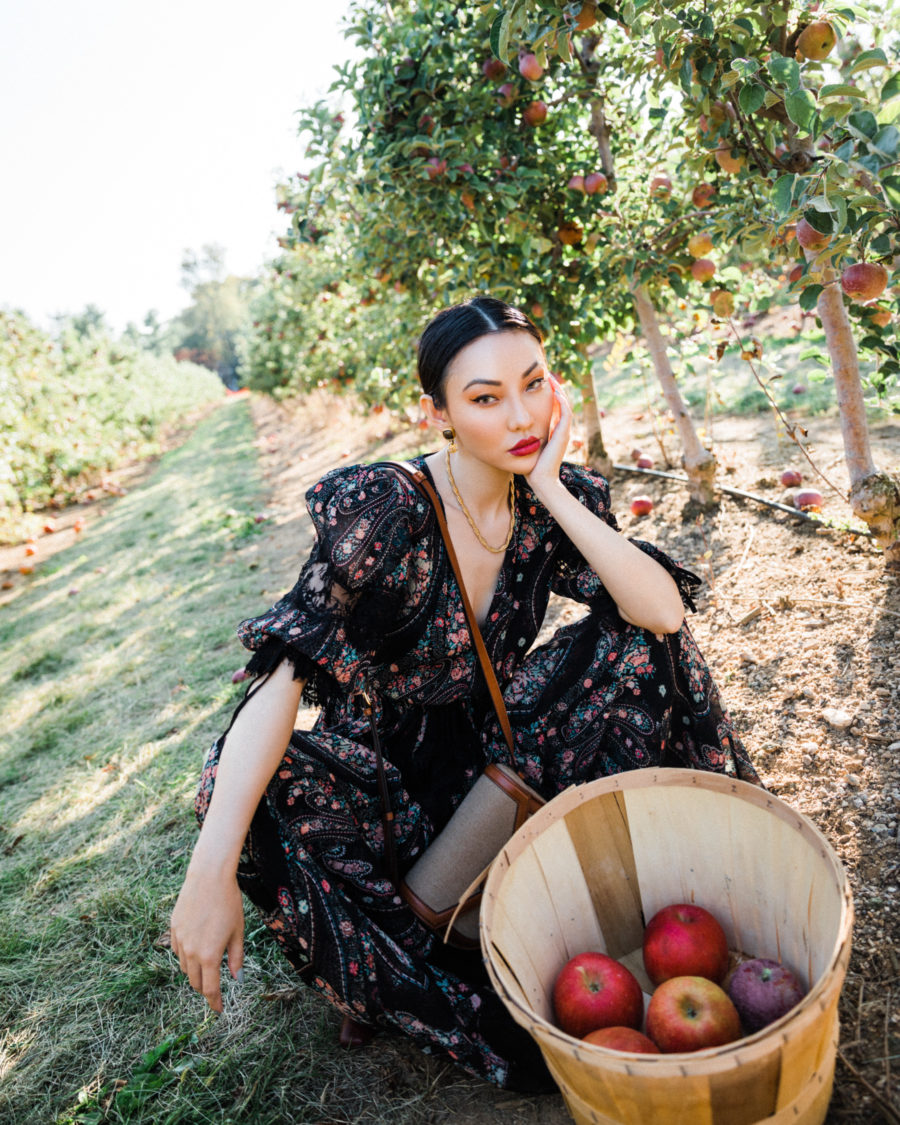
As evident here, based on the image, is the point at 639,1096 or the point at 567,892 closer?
the point at 639,1096

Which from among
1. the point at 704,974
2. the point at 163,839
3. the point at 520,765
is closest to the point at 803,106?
the point at 520,765

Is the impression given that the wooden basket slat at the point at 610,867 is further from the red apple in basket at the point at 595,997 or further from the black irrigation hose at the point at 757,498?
the black irrigation hose at the point at 757,498

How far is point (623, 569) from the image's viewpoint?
152 cm

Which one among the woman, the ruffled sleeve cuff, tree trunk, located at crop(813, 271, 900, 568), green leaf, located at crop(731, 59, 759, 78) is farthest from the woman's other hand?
tree trunk, located at crop(813, 271, 900, 568)

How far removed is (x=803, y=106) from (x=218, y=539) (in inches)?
236

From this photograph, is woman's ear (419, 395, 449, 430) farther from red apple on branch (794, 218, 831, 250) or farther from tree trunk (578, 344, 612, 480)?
tree trunk (578, 344, 612, 480)

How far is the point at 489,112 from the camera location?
3.11 m

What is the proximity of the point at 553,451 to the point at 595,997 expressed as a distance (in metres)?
0.99

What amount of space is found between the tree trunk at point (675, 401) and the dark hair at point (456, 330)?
1881 millimetres

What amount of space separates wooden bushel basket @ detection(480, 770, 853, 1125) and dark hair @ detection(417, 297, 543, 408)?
885 millimetres

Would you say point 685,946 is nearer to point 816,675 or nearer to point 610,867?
point 610,867

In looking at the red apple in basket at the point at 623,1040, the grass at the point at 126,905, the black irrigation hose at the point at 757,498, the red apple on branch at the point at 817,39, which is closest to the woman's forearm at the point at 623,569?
the red apple in basket at the point at 623,1040

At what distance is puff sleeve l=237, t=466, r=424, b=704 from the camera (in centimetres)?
141

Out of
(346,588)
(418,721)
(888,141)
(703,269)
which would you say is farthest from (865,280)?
(703,269)
